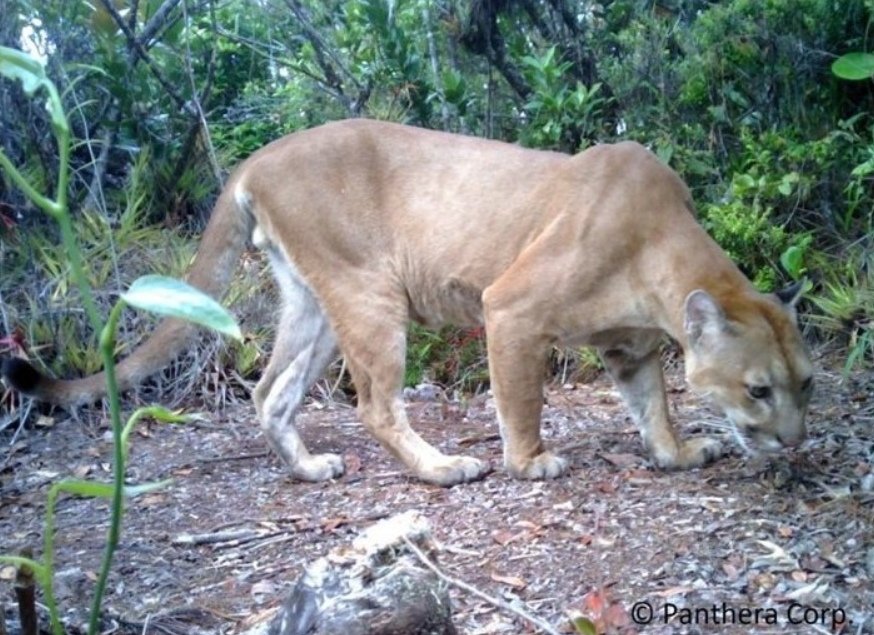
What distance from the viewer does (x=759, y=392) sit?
14.2 ft

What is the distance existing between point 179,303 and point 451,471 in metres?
3.32

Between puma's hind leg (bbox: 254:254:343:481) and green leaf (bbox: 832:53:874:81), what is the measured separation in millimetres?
3026

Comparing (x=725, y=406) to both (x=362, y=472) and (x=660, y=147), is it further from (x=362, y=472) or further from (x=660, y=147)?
(x=660, y=147)

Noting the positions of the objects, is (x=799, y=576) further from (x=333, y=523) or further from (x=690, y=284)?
(x=333, y=523)

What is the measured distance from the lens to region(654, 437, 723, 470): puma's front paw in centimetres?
473

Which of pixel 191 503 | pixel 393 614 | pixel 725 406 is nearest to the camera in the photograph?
pixel 393 614

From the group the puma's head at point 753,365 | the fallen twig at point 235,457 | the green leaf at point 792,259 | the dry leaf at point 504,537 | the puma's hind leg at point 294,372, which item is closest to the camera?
the dry leaf at point 504,537

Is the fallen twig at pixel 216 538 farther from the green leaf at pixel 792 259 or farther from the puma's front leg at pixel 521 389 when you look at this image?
the green leaf at pixel 792 259

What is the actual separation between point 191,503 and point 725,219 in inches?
124

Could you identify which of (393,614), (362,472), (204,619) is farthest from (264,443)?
(393,614)

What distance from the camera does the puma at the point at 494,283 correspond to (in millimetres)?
4445

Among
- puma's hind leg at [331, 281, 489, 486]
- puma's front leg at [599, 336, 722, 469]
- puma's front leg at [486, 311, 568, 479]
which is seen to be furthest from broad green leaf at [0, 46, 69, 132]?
puma's front leg at [599, 336, 722, 469]

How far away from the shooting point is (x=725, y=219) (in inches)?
245

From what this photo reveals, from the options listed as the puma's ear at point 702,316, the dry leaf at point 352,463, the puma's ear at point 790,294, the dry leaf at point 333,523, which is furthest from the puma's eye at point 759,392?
the dry leaf at point 352,463
